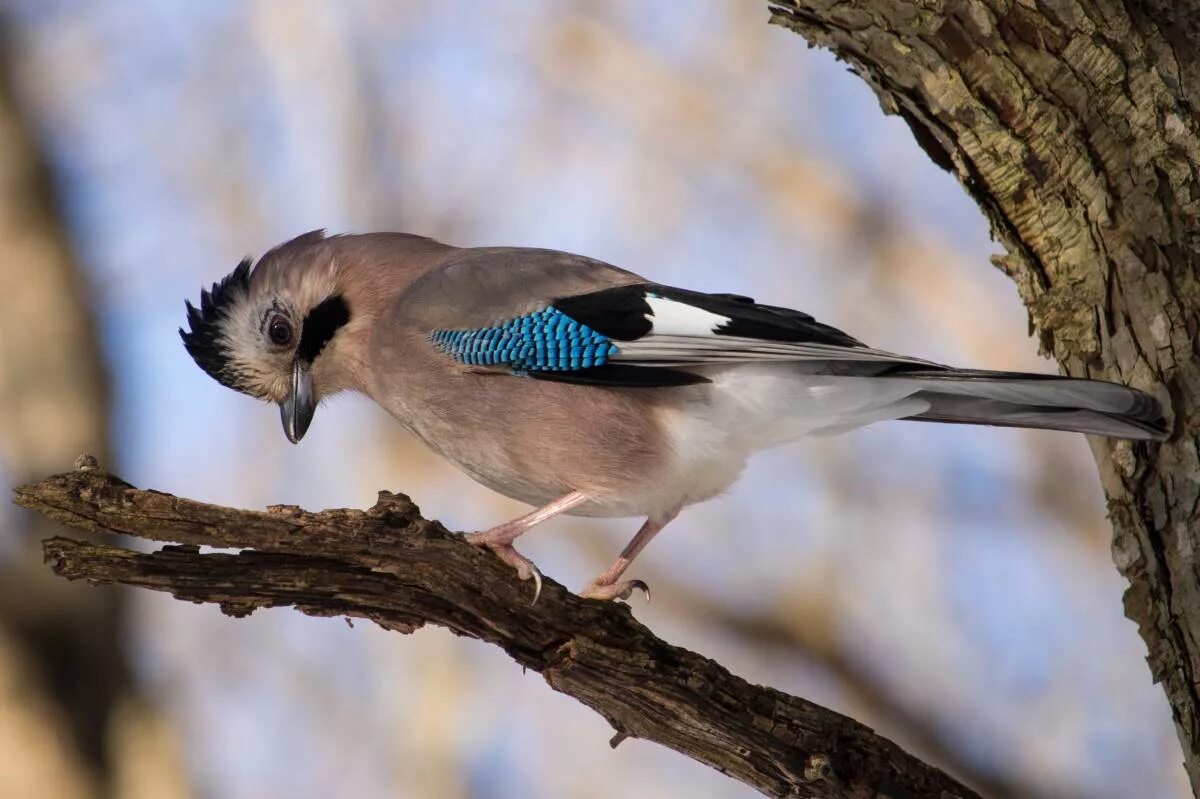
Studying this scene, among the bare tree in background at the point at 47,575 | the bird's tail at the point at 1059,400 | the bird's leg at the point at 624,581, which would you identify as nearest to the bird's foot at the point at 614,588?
the bird's leg at the point at 624,581

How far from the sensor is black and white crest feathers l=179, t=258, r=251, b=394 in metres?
4.05

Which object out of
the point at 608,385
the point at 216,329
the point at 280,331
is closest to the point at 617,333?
the point at 608,385

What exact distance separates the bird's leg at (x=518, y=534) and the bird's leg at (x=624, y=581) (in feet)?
0.88

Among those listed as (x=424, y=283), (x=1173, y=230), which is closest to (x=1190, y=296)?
(x=1173, y=230)

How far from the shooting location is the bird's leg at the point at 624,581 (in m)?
3.81

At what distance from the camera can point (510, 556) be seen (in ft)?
10.9

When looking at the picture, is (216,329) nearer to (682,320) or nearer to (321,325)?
(321,325)

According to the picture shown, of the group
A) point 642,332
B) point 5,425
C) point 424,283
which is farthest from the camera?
point 5,425

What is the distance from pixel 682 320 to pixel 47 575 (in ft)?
12.1

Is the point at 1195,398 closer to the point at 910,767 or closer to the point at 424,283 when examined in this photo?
the point at 910,767

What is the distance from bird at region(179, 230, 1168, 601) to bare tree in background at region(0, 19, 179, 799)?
2.49 metres

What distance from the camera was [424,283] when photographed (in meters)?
4.08

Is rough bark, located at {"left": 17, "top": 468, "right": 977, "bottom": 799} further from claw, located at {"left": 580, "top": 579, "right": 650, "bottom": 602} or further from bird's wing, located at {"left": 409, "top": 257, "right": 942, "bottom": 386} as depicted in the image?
bird's wing, located at {"left": 409, "top": 257, "right": 942, "bottom": 386}

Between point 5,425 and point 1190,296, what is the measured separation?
519cm
